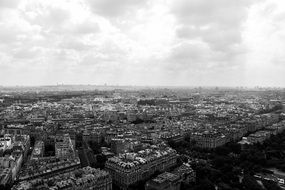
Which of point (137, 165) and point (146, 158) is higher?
point (146, 158)

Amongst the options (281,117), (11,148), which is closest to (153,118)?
(281,117)

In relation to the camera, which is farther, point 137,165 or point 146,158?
point 146,158

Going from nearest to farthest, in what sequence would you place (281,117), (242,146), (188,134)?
(242,146), (188,134), (281,117)

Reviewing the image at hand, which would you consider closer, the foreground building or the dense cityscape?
the dense cityscape

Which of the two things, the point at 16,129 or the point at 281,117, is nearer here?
the point at 16,129

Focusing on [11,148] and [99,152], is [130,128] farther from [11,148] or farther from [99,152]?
[11,148]

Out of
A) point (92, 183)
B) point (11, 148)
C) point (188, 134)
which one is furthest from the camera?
point (188, 134)

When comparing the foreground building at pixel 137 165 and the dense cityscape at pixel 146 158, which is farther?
the foreground building at pixel 137 165

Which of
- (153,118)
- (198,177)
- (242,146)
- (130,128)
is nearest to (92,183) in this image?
(198,177)

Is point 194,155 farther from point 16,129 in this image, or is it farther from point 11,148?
point 16,129
